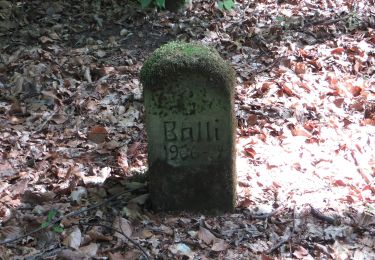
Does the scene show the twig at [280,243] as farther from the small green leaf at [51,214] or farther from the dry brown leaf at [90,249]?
the small green leaf at [51,214]

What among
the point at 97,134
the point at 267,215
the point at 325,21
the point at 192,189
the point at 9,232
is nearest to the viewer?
the point at 9,232

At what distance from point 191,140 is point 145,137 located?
1363 millimetres

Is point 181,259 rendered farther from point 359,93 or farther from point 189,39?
point 189,39

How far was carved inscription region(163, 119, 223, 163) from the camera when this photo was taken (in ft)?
11.9

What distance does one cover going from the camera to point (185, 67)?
350cm

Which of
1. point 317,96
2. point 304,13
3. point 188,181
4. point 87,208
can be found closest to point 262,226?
point 188,181

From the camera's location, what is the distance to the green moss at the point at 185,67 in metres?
3.50

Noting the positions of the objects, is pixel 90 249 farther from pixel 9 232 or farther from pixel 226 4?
pixel 226 4

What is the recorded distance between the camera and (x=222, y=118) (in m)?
3.60

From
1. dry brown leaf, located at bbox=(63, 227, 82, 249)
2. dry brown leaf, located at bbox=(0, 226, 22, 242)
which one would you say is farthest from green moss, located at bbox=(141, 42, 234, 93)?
dry brown leaf, located at bbox=(0, 226, 22, 242)

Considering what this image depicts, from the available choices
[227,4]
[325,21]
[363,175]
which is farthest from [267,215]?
[325,21]

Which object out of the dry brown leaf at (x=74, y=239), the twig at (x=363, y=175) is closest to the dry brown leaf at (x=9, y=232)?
the dry brown leaf at (x=74, y=239)

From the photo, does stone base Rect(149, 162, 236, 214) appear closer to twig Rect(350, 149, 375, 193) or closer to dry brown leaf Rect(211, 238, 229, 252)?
dry brown leaf Rect(211, 238, 229, 252)

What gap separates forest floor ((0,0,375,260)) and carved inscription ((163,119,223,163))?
0.48m
